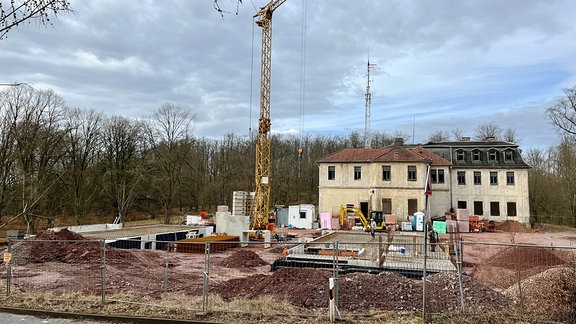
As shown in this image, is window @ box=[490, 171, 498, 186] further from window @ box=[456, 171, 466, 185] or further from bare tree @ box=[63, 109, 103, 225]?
bare tree @ box=[63, 109, 103, 225]

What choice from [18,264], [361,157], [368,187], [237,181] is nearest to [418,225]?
[368,187]

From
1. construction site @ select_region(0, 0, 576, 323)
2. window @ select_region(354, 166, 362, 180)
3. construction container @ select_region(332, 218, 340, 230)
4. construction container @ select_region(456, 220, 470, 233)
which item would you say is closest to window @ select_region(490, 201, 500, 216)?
construction container @ select_region(456, 220, 470, 233)

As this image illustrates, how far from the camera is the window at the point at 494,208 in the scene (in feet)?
145

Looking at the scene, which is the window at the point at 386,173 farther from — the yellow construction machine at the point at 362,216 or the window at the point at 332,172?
the window at the point at 332,172

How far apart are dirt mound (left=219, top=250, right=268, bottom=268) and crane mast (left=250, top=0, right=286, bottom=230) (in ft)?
58.7

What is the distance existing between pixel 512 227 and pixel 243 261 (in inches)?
1263

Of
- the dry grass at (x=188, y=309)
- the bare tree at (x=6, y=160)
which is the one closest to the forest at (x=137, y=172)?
the bare tree at (x=6, y=160)

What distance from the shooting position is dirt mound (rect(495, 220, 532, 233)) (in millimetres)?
38406

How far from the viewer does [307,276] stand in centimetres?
1245

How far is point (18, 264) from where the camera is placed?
676 inches

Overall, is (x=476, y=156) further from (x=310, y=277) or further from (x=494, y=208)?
(x=310, y=277)

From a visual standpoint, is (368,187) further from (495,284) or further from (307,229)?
(495,284)

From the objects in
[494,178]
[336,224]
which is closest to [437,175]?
[494,178]

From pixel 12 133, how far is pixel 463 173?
157 ft
